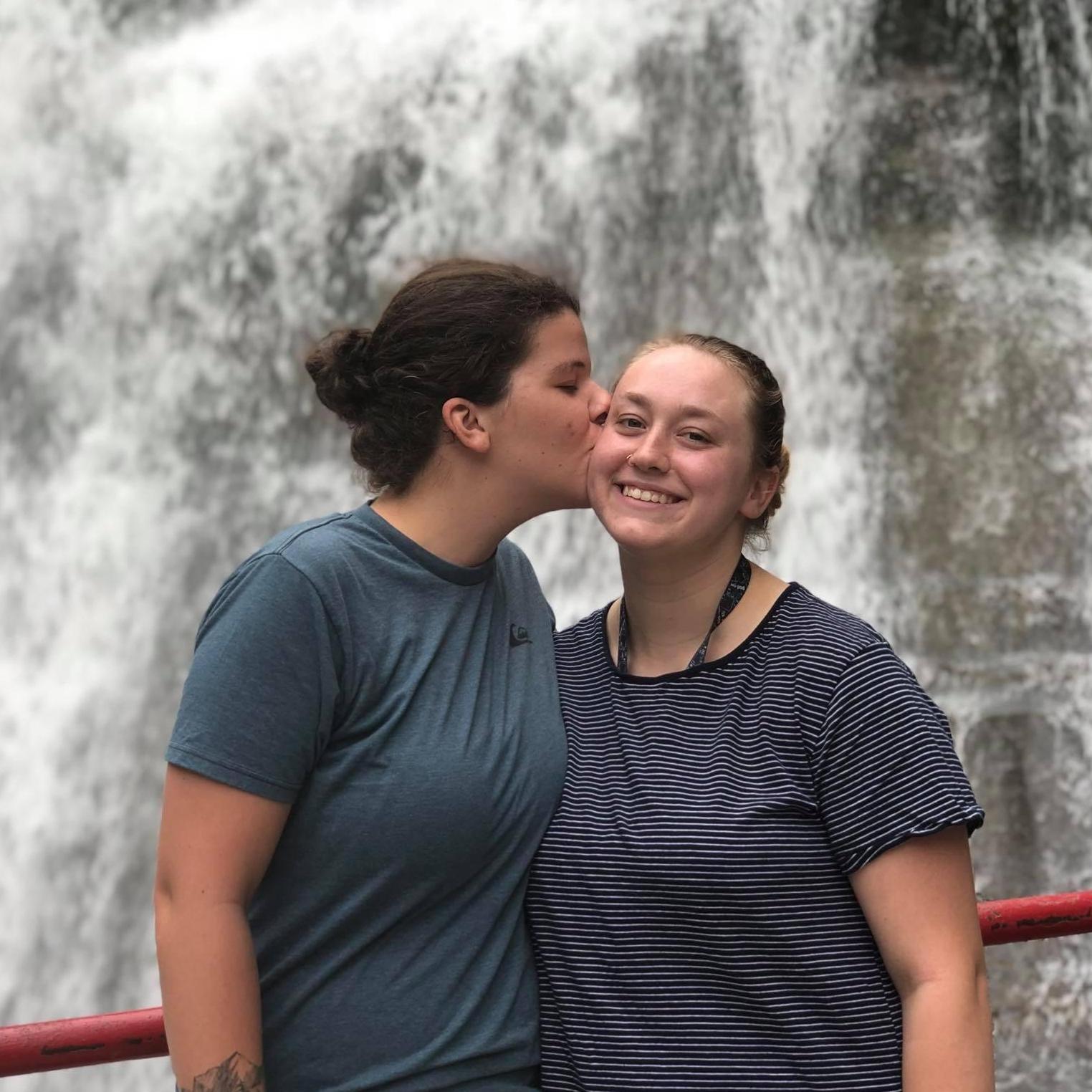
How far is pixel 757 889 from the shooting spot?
6.55 feet

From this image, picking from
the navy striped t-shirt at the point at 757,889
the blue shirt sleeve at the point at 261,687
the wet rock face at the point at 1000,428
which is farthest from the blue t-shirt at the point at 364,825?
the wet rock face at the point at 1000,428

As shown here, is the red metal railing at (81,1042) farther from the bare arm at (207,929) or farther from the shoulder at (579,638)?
the shoulder at (579,638)

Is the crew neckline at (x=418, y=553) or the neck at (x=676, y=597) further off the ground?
the crew neckline at (x=418, y=553)

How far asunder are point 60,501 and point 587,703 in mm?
6542

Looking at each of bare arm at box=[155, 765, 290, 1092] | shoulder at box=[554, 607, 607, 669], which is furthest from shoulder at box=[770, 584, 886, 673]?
bare arm at box=[155, 765, 290, 1092]

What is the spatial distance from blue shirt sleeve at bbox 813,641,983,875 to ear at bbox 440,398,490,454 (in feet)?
2.09

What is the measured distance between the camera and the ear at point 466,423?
2.23 metres

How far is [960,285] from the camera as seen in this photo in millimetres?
7973

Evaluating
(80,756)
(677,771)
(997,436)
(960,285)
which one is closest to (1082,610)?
A: (997,436)

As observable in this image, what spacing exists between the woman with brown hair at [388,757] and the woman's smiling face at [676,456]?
0.32 ft

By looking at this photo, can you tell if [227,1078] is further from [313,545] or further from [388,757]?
[313,545]

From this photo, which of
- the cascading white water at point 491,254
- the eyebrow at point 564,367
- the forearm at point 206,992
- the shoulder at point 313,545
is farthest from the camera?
the cascading white water at point 491,254

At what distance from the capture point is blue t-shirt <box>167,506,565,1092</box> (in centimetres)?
193

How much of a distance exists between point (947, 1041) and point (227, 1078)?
92 centimetres
